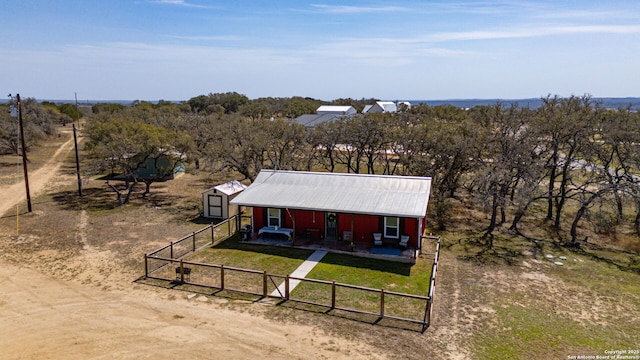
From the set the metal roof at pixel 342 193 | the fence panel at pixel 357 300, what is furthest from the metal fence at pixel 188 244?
the fence panel at pixel 357 300

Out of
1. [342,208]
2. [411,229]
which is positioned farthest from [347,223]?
[411,229]

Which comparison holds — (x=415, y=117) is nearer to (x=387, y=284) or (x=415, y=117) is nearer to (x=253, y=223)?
(x=253, y=223)

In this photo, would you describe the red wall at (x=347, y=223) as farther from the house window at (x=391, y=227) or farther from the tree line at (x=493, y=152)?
the tree line at (x=493, y=152)

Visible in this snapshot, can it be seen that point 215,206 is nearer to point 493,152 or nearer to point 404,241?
point 404,241

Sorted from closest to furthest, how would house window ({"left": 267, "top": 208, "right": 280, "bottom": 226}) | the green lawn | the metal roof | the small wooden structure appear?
1. the green lawn
2. the metal roof
3. house window ({"left": 267, "top": 208, "right": 280, "bottom": 226})
4. the small wooden structure

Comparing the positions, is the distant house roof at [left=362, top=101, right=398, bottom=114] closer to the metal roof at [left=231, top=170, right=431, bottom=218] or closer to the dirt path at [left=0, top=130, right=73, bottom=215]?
the dirt path at [left=0, top=130, right=73, bottom=215]

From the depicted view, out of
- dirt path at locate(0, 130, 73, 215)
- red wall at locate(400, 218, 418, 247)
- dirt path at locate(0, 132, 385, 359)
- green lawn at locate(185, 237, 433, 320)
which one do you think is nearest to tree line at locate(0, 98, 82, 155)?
dirt path at locate(0, 130, 73, 215)

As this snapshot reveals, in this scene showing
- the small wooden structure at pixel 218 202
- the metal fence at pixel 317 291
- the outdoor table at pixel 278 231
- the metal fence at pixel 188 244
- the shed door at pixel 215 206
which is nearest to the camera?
the metal fence at pixel 317 291
